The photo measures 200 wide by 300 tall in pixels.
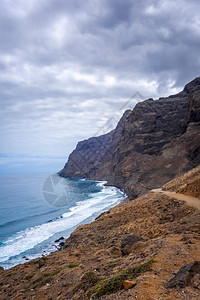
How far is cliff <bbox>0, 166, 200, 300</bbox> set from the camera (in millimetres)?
5465

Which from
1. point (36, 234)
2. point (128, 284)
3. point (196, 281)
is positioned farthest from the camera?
point (36, 234)

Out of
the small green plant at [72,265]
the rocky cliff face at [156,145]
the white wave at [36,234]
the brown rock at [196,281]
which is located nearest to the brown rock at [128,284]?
the brown rock at [196,281]

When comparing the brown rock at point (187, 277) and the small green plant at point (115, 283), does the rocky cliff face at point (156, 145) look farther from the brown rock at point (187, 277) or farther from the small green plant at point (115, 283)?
the brown rock at point (187, 277)

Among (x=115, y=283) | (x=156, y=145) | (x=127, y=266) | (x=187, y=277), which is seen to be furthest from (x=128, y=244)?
(x=156, y=145)

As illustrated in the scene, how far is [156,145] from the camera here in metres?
76.4

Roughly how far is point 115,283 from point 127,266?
1426 mm

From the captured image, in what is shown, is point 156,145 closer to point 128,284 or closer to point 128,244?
point 128,244

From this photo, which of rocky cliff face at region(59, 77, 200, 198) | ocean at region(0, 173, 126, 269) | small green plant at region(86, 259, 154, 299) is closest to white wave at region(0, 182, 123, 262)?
ocean at region(0, 173, 126, 269)

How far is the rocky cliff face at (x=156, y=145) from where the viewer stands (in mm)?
48575

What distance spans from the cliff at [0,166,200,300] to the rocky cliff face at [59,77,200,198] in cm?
3093

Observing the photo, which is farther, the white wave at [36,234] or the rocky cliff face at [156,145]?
the rocky cliff face at [156,145]

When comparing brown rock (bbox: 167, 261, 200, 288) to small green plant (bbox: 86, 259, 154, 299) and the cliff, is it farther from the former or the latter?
small green plant (bbox: 86, 259, 154, 299)

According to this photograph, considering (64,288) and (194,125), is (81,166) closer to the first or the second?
(194,125)

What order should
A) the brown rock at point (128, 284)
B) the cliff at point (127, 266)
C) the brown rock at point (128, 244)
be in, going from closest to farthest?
the cliff at point (127, 266) < the brown rock at point (128, 284) < the brown rock at point (128, 244)
